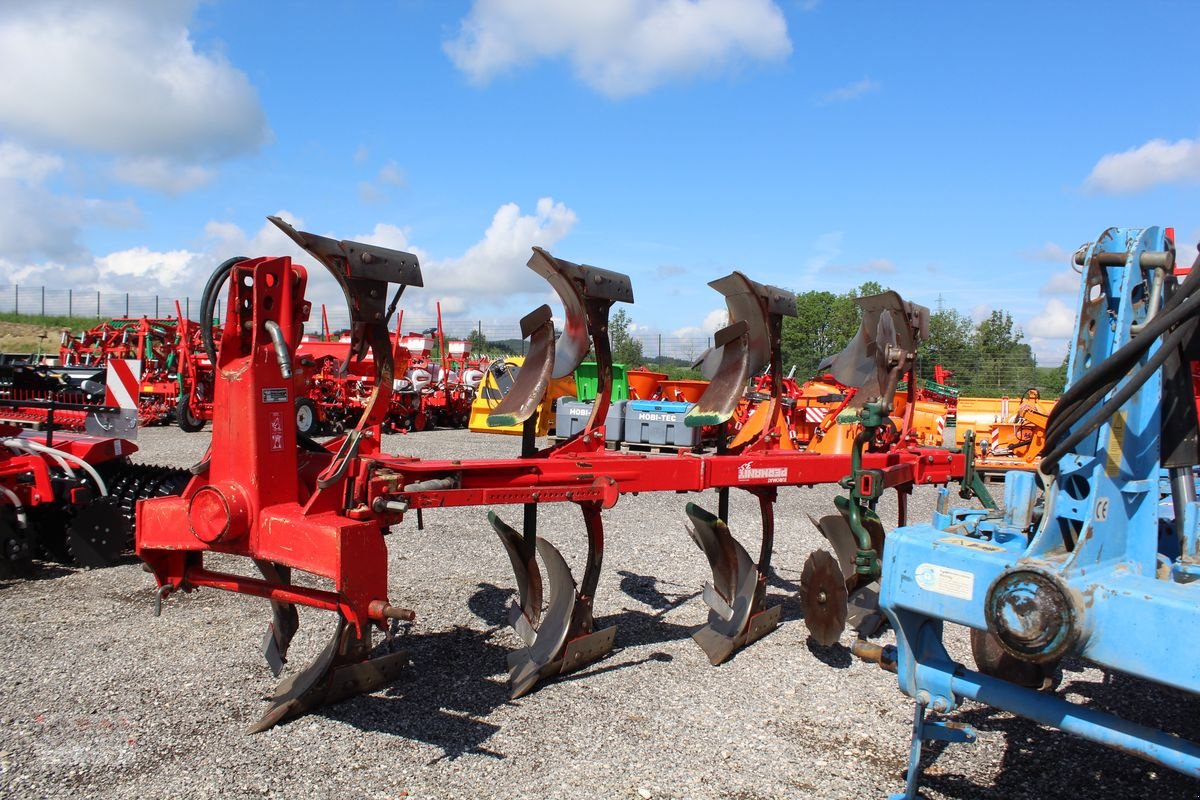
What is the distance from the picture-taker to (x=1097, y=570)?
2.38 m

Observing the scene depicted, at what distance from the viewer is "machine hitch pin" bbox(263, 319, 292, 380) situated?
133 inches

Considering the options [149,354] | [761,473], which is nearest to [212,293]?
[761,473]

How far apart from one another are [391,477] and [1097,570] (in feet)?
7.90

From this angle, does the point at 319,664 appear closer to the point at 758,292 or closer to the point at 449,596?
the point at 449,596

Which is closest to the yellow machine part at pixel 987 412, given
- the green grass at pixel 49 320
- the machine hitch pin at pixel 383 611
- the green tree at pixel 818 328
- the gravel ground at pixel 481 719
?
the gravel ground at pixel 481 719

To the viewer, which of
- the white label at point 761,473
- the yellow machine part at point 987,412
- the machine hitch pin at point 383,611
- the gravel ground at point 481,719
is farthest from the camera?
the yellow machine part at point 987,412

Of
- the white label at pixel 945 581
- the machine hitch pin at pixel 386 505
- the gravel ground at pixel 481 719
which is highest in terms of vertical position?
the machine hitch pin at pixel 386 505

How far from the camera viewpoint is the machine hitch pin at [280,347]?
3367mm

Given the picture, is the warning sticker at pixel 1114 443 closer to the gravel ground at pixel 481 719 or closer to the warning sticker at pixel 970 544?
the warning sticker at pixel 970 544

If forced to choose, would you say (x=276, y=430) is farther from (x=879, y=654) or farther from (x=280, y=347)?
(x=879, y=654)

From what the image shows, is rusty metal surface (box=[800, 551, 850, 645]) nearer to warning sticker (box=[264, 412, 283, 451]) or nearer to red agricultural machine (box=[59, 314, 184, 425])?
warning sticker (box=[264, 412, 283, 451])

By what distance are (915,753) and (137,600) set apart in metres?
4.82

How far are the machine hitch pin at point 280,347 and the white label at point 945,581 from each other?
7.96 feet

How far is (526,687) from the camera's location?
13.7ft
